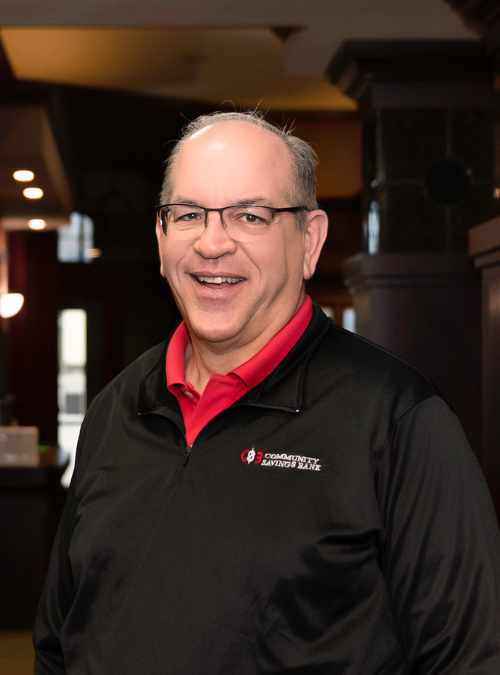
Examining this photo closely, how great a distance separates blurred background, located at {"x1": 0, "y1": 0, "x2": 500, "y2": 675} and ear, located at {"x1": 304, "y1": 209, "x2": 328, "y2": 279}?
5.14 feet

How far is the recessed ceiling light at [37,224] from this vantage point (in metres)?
6.61

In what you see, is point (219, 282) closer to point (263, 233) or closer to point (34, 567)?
point (263, 233)

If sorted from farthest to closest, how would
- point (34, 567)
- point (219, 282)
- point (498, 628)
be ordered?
point (34, 567), point (219, 282), point (498, 628)

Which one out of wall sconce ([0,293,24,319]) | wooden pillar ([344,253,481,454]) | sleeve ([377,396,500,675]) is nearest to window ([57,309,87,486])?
Result: wall sconce ([0,293,24,319])

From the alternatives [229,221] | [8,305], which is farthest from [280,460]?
[8,305]

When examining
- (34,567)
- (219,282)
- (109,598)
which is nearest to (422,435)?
(219,282)

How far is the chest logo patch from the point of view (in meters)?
1.08

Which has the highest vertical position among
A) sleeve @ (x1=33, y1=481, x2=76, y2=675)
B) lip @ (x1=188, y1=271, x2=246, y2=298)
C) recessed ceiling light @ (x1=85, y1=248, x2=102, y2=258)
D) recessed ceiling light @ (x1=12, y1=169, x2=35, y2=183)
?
recessed ceiling light @ (x1=12, y1=169, x2=35, y2=183)

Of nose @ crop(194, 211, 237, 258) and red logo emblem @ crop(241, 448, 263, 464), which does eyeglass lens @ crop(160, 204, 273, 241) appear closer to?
nose @ crop(194, 211, 237, 258)

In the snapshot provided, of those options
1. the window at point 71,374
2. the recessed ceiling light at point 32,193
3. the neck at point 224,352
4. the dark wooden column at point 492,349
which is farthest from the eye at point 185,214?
the window at point 71,374

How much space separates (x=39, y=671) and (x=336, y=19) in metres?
3.23

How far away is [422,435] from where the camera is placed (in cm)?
101

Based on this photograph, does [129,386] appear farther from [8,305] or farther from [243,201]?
[8,305]

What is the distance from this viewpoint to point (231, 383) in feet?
3.92
